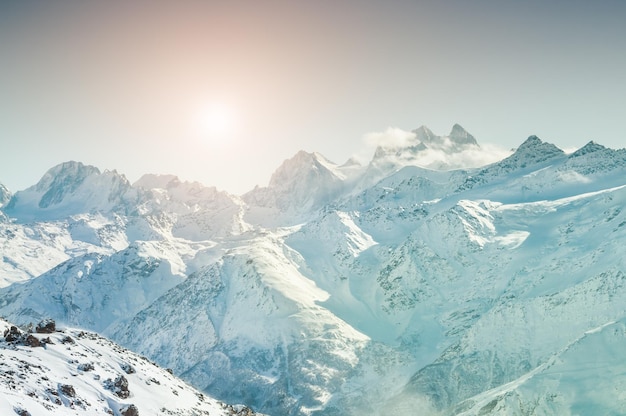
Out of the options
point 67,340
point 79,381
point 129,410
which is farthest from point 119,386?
point 67,340

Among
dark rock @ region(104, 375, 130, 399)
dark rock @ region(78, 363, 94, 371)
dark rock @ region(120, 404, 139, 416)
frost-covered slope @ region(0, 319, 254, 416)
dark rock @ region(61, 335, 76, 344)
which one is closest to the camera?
frost-covered slope @ region(0, 319, 254, 416)

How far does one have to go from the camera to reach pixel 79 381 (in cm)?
6006

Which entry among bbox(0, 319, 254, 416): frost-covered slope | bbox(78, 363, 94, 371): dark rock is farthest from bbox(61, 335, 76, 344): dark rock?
bbox(78, 363, 94, 371): dark rock

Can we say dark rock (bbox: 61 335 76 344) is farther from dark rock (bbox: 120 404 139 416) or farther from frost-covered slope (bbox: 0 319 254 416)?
dark rock (bbox: 120 404 139 416)

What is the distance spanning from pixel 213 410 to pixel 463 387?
137 metres

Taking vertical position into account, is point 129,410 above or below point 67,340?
below

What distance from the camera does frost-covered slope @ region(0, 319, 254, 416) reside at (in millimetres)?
50750

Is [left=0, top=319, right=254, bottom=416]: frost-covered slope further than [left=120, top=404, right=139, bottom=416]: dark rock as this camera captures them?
No

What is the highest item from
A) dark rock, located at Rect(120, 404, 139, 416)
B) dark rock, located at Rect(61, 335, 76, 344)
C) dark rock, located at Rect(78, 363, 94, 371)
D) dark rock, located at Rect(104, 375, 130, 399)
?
dark rock, located at Rect(61, 335, 76, 344)

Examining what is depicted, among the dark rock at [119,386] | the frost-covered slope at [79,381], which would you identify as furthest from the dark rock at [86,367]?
the dark rock at [119,386]

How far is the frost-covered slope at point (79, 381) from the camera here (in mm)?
50750

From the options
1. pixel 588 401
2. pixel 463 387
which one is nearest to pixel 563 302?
pixel 463 387

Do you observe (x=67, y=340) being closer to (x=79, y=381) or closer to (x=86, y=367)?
(x=86, y=367)

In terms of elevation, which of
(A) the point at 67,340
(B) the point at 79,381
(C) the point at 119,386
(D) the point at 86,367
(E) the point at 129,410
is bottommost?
(E) the point at 129,410
